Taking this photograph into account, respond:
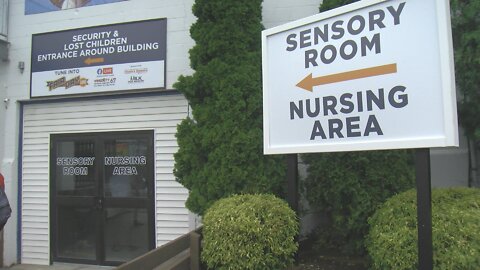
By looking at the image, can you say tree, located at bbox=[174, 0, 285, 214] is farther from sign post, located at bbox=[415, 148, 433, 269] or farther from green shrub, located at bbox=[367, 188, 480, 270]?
sign post, located at bbox=[415, 148, 433, 269]

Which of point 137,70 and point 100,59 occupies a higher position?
point 100,59

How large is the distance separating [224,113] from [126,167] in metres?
2.41

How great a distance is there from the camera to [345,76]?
10.5 ft

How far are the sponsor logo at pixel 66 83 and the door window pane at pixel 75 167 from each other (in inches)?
34.0

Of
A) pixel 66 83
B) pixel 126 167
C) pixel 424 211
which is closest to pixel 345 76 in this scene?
pixel 424 211

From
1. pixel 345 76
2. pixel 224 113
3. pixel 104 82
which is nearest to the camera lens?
pixel 345 76

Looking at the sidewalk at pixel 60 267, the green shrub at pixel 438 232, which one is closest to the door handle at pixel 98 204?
Result: the sidewalk at pixel 60 267

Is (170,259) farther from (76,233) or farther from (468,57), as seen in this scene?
(468,57)

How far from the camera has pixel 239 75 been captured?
15.1ft

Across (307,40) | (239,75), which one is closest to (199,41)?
(239,75)

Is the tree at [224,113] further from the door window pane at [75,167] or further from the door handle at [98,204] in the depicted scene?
the door window pane at [75,167]

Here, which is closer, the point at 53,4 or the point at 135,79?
the point at 135,79

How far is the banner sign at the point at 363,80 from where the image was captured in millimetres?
2777

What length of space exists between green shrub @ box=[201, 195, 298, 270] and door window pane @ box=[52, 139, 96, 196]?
11.3 ft
